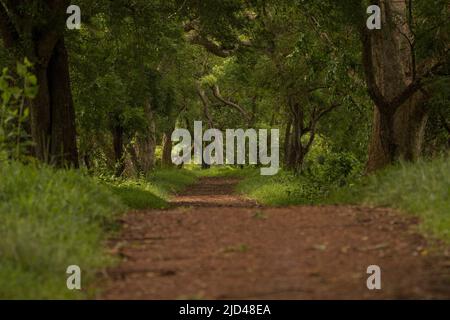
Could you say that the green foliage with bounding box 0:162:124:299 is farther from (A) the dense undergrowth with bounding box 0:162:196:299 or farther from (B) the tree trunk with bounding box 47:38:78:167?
(B) the tree trunk with bounding box 47:38:78:167

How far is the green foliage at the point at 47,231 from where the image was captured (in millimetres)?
7051

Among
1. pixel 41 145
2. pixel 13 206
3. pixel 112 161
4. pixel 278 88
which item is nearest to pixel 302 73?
pixel 278 88

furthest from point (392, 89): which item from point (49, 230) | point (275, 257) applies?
point (49, 230)

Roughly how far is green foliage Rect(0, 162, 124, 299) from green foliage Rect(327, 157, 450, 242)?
12.0ft

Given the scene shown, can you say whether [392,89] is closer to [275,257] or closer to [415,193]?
[415,193]

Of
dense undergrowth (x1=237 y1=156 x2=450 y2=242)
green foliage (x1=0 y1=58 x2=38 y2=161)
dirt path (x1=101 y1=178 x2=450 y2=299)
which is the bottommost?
dirt path (x1=101 y1=178 x2=450 y2=299)

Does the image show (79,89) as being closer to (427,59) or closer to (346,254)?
(427,59)

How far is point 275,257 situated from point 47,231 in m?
2.35

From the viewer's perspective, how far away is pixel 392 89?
52.0 ft

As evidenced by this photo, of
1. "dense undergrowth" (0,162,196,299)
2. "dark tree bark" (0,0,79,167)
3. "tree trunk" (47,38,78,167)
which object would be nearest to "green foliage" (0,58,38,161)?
"dense undergrowth" (0,162,196,299)

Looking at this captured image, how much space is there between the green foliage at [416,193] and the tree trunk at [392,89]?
2.96 metres

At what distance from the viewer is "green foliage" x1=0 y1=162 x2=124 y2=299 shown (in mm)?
7051

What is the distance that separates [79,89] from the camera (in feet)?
76.0
